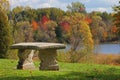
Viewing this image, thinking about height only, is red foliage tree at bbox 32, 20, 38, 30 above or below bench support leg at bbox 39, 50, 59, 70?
below

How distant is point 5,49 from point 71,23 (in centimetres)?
2868

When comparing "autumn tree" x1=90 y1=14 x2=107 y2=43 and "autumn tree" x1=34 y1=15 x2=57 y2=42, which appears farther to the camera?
"autumn tree" x1=34 y1=15 x2=57 y2=42

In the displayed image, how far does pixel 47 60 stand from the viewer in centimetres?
1536

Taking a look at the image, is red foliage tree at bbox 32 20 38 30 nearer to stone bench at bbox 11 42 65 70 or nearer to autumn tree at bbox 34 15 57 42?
autumn tree at bbox 34 15 57 42

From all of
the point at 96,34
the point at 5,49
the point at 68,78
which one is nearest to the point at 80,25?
the point at 96,34

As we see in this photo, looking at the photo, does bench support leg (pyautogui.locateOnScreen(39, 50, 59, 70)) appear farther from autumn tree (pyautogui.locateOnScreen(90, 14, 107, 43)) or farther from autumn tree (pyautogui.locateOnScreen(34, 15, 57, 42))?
autumn tree (pyautogui.locateOnScreen(34, 15, 57, 42))

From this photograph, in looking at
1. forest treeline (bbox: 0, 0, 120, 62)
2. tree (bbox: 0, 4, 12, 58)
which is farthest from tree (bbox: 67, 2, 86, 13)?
tree (bbox: 0, 4, 12, 58)

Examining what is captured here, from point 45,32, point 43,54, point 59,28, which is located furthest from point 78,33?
point 43,54

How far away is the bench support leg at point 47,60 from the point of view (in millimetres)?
15305

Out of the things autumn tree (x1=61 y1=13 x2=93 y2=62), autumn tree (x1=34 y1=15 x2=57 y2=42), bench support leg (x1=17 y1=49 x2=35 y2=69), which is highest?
bench support leg (x1=17 y1=49 x2=35 y2=69)

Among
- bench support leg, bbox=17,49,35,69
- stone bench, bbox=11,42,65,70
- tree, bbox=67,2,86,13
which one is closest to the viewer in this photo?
stone bench, bbox=11,42,65,70

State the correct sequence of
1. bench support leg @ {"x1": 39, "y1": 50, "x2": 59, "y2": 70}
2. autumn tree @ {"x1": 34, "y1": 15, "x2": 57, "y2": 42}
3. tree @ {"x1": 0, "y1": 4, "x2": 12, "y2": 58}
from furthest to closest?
autumn tree @ {"x1": 34, "y1": 15, "x2": 57, "y2": 42} → tree @ {"x1": 0, "y1": 4, "x2": 12, "y2": 58} → bench support leg @ {"x1": 39, "y1": 50, "x2": 59, "y2": 70}

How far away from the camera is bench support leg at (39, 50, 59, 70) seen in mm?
15305

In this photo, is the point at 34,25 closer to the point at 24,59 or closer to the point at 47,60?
the point at 24,59
